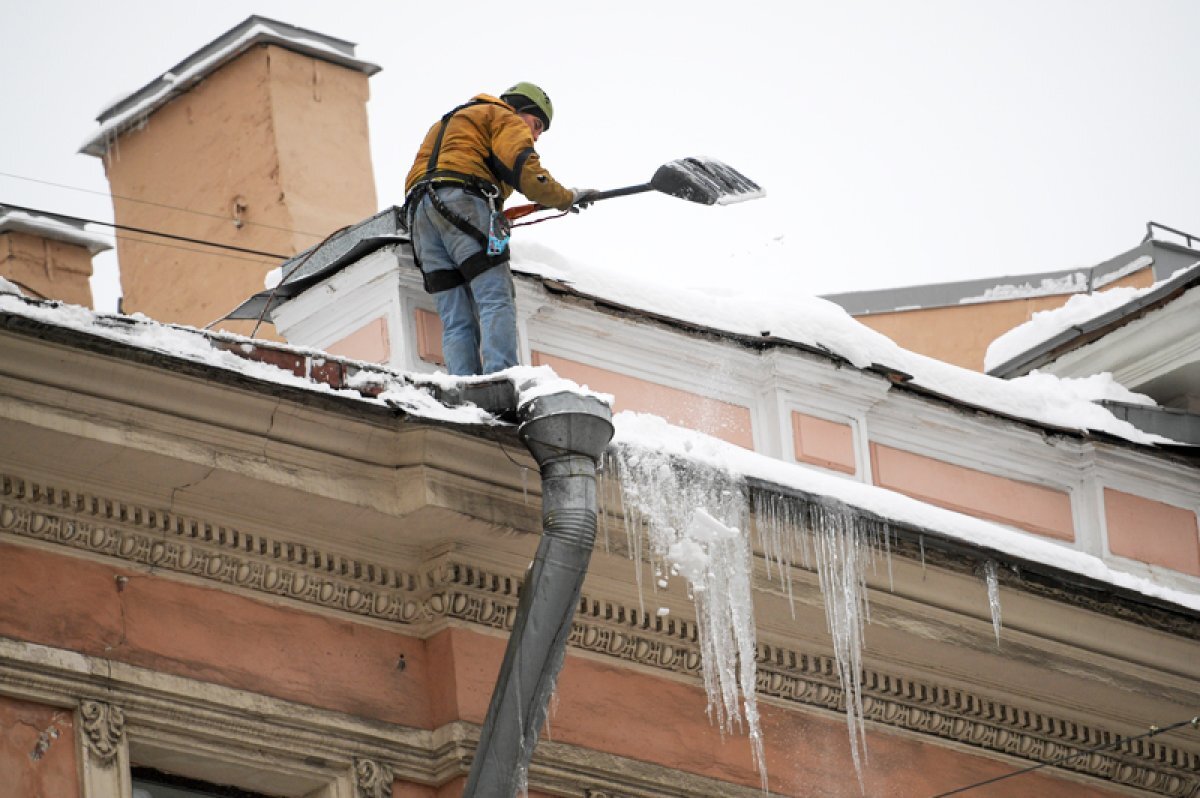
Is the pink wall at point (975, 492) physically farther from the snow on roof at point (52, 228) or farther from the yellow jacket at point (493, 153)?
the snow on roof at point (52, 228)

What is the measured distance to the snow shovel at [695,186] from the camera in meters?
12.5

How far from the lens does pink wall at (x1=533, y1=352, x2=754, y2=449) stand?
12.9 m

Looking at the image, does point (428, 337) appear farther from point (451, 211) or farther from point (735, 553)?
point (735, 553)

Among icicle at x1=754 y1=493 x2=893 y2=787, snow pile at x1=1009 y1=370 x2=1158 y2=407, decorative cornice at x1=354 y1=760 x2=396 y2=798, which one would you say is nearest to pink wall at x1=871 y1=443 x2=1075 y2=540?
snow pile at x1=1009 y1=370 x2=1158 y2=407

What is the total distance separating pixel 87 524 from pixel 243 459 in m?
0.58

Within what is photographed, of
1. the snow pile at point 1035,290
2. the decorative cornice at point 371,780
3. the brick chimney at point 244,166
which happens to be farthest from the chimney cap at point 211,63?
the snow pile at point 1035,290

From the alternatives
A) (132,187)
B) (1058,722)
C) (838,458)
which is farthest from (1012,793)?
(132,187)

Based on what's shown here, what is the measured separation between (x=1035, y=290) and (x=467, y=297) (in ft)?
34.3

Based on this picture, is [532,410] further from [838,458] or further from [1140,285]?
[1140,285]

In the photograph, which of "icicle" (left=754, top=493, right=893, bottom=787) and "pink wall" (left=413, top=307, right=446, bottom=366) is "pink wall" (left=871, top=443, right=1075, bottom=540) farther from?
"pink wall" (left=413, top=307, right=446, bottom=366)

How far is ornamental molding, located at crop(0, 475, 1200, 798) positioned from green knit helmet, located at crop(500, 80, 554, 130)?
1.97 metres

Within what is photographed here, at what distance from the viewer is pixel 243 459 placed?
10.9 meters

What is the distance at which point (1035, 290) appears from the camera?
864 inches

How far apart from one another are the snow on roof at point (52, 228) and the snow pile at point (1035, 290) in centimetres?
787
